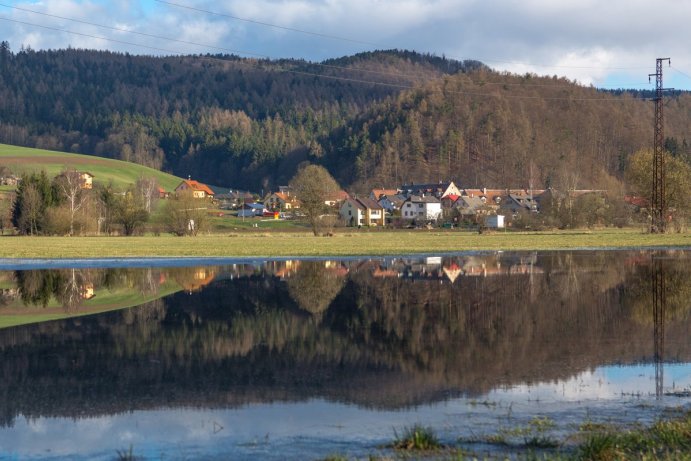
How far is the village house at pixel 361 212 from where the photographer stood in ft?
484

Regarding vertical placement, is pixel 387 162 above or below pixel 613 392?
above

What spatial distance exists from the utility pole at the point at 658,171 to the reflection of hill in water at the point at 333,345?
56.2 m

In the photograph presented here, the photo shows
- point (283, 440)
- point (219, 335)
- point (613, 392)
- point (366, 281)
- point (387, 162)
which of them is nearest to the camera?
point (283, 440)

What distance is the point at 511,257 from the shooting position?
50844 millimetres

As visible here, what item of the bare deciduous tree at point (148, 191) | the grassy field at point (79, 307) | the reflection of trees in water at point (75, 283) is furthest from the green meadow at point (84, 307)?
the bare deciduous tree at point (148, 191)

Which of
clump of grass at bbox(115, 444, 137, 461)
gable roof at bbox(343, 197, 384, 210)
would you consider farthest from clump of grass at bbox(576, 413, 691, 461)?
gable roof at bbox(343, 197, 384, 210)

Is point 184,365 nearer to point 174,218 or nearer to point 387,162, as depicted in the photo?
point 174,218

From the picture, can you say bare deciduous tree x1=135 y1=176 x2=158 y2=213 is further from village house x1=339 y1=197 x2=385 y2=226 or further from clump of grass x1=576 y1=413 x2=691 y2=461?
clump of grass x1=576 y1=413 x2=691 y2=461

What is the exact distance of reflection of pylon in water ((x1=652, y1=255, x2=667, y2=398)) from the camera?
1453cm

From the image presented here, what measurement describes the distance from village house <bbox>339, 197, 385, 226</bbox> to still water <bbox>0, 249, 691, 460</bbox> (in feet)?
378

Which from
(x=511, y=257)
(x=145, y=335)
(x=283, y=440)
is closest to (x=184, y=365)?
(x=145, y=335)

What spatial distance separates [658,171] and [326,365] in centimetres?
8323

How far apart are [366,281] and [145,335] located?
50.7 ft

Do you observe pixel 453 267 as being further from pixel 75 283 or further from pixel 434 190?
pixel 434 190
